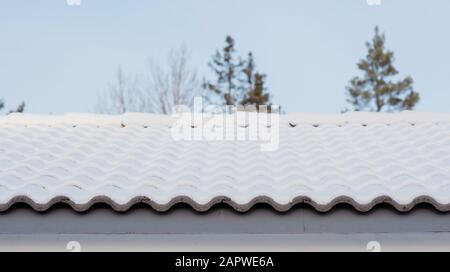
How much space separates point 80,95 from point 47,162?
18.0m

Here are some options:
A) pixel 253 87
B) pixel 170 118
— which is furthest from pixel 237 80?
pixel 170 118

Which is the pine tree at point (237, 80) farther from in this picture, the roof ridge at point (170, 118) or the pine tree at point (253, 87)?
the roof ridge at point (170, 118)

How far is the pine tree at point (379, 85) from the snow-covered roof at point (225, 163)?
21.6m

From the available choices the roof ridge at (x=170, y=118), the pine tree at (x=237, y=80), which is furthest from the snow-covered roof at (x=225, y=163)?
the pine tree at (x=237, y=80)

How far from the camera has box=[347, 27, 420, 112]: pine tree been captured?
2773cm

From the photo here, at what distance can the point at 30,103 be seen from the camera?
79.2ft

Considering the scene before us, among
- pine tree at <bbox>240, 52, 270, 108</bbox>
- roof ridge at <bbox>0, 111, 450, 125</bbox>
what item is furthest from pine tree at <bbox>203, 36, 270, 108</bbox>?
roof ridge at <bbox>0, 111, 450, 125</bbox>

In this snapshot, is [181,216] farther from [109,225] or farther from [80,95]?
[80,95]

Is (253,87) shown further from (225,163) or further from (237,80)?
(225,163)

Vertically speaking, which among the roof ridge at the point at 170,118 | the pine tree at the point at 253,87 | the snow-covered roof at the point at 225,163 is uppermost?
the pine tree at the point at 253,87

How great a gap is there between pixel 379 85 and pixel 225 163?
2475cm

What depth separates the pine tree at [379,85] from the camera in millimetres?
27734

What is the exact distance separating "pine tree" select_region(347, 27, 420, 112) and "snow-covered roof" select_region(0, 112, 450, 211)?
21.6 meters

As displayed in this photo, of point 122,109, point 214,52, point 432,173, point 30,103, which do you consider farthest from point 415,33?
point 432,173
